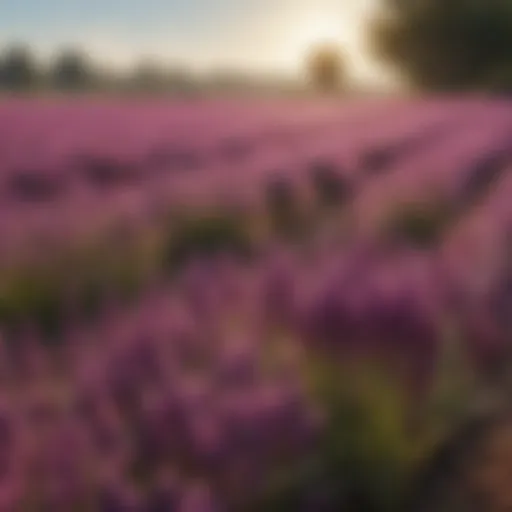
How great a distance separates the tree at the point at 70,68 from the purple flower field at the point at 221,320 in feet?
0.12

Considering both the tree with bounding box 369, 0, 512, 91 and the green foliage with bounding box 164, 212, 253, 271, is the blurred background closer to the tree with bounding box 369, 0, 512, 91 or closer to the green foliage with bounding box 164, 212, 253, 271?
the green foliage with bounding box 164, 212, 253, 271

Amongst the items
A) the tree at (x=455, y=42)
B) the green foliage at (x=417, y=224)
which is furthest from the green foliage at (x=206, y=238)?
the tree at (x=455, y=42)

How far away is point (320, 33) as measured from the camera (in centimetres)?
76

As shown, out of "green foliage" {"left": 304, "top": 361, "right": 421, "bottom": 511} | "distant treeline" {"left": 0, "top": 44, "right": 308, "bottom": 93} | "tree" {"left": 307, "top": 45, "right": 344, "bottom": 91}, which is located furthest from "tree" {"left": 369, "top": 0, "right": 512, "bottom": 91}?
"green foliage" {"left": 304, "top": 361, "right": 421, "bottom": 511}

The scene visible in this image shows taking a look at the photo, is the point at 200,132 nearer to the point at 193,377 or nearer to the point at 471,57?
the point at 193,377

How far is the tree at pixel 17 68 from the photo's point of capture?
2.20 feet

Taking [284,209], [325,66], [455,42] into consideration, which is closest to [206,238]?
[284,209]

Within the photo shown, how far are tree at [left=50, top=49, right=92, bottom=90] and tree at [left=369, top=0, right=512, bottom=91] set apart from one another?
501mm

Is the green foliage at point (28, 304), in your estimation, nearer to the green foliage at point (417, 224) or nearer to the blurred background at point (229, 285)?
the blurred background at point (229, 285)

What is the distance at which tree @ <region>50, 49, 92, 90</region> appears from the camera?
2.24 feet

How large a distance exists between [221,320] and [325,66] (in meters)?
0.31

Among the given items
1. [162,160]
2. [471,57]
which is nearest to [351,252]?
[162,160]

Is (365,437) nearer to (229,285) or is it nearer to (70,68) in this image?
(229,285)

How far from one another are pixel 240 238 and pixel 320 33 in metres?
0.19
